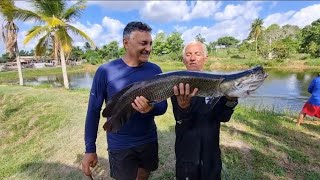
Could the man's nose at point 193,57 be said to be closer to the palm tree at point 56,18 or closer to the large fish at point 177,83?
the large fish at point 177,83

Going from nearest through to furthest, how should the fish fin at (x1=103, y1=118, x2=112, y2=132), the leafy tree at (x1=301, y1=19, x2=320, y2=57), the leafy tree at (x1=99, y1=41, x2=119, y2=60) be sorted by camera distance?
1. the fish fin at (x1=103, y1=118, x2=112, y2=132)
2. the leafy tree at (x1=301, y1=19, x2=320, y2=57)
3. the leafy tree at (x1=99, y1=41, x2=119, y2=60)

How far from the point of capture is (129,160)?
116 inches

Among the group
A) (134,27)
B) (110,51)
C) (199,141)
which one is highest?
(134,27)

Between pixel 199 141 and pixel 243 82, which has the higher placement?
pixel 243 82

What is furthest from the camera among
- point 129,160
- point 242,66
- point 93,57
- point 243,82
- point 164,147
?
point 93,57

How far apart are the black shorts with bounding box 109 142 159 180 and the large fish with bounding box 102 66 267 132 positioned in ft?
Result: 1.13

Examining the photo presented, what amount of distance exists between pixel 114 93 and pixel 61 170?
11.6 feet

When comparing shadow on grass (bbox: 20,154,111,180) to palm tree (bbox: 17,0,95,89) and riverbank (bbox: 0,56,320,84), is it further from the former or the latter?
riverbank (bbox: 0,56,320,84)

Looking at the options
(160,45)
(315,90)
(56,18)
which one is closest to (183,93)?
(315,90)

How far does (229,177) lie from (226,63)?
157 feet

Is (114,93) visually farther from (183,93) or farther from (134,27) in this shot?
(183,93)

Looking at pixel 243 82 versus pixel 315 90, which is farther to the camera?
pixel 315 90

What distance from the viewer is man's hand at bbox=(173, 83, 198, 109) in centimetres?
240

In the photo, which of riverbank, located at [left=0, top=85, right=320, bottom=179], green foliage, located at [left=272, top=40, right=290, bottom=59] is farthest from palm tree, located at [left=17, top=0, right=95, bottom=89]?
green foliage, located at [left=272, top=40, right=290, bottom=59]
